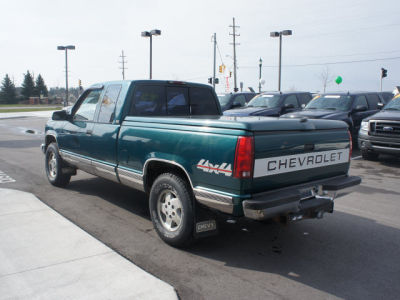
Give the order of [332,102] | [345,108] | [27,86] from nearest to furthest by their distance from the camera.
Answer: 1. [345,108]
2. [332,102]
3. [27,86]

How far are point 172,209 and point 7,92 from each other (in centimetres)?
8704

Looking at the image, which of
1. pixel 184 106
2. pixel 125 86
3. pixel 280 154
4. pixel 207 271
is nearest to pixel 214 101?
pixel 184 106

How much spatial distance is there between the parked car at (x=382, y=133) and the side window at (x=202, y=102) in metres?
5.35

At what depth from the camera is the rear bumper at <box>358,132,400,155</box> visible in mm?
9172

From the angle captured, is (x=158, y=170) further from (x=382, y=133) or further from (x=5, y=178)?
(x=382, y=133)

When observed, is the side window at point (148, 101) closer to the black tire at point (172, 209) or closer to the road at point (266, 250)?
the black tire at point (172, 209)

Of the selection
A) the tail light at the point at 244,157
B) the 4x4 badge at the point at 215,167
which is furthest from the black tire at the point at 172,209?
the tail light at the point at 244,157

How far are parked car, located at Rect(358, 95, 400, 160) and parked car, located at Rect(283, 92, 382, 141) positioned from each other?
4.06 feet

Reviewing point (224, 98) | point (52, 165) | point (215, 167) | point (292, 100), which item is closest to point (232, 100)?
point (224, 98)

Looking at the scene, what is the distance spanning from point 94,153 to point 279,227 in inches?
116

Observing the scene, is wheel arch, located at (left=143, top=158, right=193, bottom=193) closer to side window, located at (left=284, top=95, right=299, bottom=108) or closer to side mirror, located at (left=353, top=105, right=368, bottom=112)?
side mirror, located at (left=353, top=105, right=368, bottom=112)

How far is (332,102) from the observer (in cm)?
1219

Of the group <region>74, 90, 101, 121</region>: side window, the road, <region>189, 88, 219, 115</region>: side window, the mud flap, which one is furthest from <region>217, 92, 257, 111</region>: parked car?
the mud flap

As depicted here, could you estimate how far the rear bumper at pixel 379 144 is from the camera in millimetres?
9172
